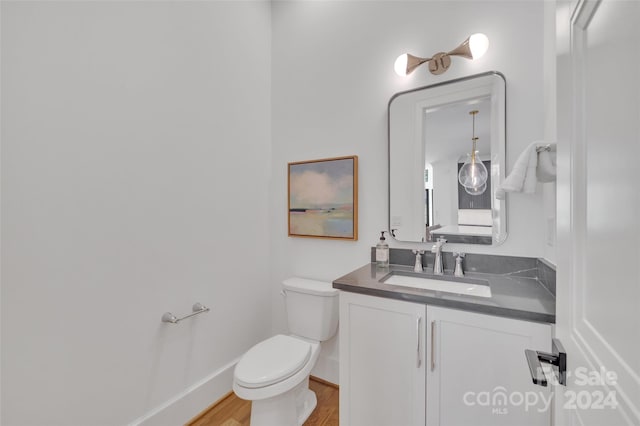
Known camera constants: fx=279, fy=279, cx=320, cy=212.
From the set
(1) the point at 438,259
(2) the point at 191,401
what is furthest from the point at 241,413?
(1) the point at 438,259

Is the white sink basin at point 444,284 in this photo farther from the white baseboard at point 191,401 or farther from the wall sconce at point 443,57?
the white baseboard at point 191,401

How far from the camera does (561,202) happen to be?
638 millimetres

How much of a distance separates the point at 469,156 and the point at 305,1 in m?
1.63

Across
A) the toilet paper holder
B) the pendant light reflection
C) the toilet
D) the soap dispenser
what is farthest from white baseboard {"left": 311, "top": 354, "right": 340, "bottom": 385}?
the pendant light reflection

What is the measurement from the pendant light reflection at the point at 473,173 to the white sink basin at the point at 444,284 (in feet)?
1.60

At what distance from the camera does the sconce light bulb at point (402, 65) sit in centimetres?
163

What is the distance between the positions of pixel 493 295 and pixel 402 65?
133 cm

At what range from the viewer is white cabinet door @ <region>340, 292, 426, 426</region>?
3.85 feet

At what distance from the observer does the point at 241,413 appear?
1679 mm

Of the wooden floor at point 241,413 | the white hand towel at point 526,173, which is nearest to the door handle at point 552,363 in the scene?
the white hand towel at point 526,173

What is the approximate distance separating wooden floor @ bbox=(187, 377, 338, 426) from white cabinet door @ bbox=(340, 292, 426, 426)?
0.35m

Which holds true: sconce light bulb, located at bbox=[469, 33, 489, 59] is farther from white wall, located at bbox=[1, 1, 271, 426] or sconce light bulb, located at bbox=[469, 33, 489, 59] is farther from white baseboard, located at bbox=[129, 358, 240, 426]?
white baseboard, located at bbox=[129, 358, 240, 426]

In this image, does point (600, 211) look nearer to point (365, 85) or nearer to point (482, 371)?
point (482, 371)

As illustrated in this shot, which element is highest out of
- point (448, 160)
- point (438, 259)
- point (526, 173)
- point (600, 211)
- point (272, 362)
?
point (448, 160)
